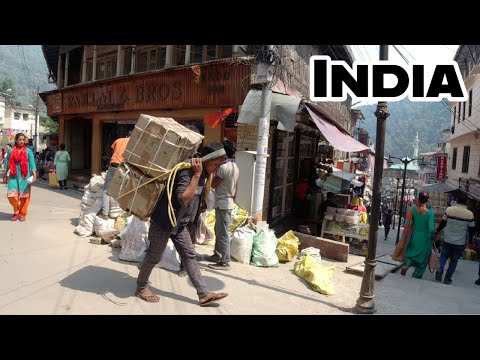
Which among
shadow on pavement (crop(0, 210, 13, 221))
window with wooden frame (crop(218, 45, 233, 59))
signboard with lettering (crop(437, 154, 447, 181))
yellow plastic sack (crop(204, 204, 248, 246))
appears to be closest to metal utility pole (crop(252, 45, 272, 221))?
yellow plastic sack (crop(204, 204, 248, 246))

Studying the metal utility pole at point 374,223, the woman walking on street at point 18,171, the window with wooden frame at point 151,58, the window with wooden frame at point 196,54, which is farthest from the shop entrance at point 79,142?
the metal utility pole at point 374,223

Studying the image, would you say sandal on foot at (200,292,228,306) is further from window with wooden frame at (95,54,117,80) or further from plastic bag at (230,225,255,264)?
window with wooden frame at (95,54,117,80)

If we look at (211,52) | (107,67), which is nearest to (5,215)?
(211,52)

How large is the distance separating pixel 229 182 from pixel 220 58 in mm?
4927

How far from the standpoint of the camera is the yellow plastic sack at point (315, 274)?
4652mm

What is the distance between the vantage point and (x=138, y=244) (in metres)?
5.08

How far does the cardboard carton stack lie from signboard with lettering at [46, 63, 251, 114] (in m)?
4.65

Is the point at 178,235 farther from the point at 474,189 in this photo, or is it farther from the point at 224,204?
the point at 474,189

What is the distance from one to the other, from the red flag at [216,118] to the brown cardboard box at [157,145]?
4265 millimetres

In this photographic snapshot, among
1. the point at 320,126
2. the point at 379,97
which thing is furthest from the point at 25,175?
the point at 379,97

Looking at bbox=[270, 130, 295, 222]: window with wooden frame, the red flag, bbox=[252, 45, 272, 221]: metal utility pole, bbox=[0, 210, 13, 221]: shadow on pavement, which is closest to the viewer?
bbox=[252, 45, 272, 221]: metal utility pole

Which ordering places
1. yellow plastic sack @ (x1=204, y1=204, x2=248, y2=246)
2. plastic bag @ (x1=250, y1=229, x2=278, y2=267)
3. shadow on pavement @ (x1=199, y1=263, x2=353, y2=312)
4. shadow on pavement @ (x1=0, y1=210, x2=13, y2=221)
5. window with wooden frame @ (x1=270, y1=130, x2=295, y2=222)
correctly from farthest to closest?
1. window with wooden frame @ (x1=270, y1=130, x2=295, y2=222)
2. shadow on pavement @ (x1=0, y1=210, x2=13, y2=221)
3. yellow plastic sack @ (x1=204, y1=204, x2=248, y2=246)
4. plastic bag @ (x1=250, y1=229, x2=278, y2=267)
5. shadow on pavement @ (x1=199, y1=263, x2=353, y2=312)

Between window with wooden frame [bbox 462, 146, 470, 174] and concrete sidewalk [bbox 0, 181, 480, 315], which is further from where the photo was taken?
window with wooden frame [bbox 462, 146, 470, 174]

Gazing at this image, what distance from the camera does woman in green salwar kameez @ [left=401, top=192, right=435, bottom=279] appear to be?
249 inches
